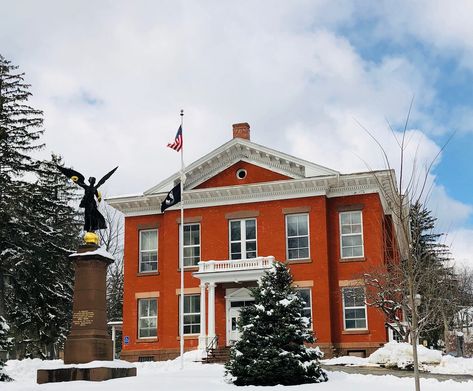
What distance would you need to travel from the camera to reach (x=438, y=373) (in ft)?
77.7

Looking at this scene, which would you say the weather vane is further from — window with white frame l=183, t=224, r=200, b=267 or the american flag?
window with white frame l=183, t=224, r=200, b=267

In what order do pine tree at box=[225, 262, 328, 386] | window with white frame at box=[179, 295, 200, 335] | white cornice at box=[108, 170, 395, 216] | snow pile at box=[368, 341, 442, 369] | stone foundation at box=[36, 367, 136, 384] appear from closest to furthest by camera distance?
pine tree at box=[225, 262, 328, 386] → stone foundation at box=[36, 367, 136, 384] → snow pile at box=[368, 341, 442, 369] → white cornice at box=[108, 170, 395, 216] → window with white frame at box=[179, 295, 200, 335]

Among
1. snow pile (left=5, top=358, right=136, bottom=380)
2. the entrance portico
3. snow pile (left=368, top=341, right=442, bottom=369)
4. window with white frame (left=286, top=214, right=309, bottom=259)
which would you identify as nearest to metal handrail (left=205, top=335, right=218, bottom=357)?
the entrance portico

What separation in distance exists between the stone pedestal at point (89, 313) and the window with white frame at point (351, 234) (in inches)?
626

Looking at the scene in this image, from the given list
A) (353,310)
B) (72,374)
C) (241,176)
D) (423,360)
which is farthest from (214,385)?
(241,176)

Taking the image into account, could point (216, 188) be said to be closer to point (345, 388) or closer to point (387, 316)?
point (387, 316)

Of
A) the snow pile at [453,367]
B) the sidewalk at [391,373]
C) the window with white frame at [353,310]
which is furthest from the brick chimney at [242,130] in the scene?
the snow pile at [453,367]

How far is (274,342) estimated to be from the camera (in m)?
20.5

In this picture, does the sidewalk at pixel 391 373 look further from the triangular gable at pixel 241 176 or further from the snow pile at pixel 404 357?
the triangular gable at pixel 241 176

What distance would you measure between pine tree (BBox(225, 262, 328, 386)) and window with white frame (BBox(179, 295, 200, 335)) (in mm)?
15519

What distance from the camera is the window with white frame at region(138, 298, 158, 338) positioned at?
3778cm

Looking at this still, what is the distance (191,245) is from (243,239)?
297cm

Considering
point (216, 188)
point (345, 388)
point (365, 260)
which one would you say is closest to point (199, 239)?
point (216, 188)

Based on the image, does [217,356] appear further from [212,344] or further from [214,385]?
[214,385]
